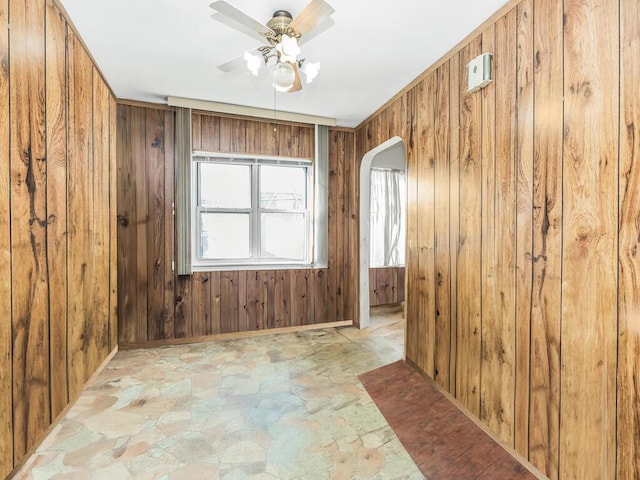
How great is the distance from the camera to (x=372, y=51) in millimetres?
2318

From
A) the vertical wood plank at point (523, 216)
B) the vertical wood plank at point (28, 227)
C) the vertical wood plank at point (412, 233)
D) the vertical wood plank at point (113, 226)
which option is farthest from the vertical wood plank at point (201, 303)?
the vertical wood plank at point (523, 216)

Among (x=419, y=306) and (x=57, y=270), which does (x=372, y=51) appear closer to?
(x=419, y=306)

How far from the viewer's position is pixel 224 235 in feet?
12.3

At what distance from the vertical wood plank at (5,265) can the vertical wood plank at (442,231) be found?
257cm

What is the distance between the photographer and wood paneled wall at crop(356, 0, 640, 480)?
1283 millimetres

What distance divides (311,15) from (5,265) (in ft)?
6.27

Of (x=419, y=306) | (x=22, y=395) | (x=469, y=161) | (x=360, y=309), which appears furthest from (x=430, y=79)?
(x=22, y=395)

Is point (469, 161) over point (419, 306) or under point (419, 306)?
over

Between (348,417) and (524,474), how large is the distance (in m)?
1.01

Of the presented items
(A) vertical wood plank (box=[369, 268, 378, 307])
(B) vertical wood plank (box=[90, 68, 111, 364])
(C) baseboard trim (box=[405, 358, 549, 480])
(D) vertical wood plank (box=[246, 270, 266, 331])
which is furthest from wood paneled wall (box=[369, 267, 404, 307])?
(B) vertical wood plank (box=[90, 68, 111, 364])

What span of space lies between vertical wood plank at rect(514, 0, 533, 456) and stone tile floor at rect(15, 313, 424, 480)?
705 millimetres

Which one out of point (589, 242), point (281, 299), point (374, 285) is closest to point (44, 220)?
point (281, 299)

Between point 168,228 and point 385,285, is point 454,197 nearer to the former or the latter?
point 168,228

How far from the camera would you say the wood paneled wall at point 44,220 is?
1501 mm
